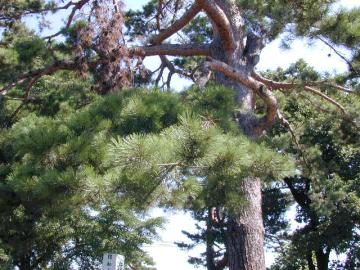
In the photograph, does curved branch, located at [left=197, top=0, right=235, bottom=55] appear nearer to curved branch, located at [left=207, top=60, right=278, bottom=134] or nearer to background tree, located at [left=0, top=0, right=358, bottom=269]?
background tree, located at [left=0, top=0, right=358, bottom=269]

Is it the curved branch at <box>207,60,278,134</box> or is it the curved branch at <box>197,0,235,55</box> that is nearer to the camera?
the curved branch at <box>207,60,278,134</box>

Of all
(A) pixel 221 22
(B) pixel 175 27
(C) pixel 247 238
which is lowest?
(C) pixel 247 238

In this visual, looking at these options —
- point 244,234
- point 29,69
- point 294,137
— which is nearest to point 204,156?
point 244,234

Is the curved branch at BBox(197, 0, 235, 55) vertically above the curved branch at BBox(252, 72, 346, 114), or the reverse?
the curved branch at BBox(197, 0, 235, 55)

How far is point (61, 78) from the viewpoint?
662 cm

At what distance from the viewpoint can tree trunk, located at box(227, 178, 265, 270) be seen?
16.6 feet

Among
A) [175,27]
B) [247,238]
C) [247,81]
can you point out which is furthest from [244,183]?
[175,27]

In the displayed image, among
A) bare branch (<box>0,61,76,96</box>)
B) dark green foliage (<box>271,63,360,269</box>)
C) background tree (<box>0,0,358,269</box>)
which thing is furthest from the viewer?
dark green foliage (<box>271,63,360,269</box>)

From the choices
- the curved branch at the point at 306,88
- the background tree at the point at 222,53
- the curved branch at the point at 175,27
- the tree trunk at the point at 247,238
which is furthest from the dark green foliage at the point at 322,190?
the tree trunk at the point at 247,238

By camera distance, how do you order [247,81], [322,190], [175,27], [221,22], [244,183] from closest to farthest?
1. [244,183]
2. [247,81]
3. [221,22]
4. [175,27]
5. [322,190]

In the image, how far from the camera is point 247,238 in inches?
202

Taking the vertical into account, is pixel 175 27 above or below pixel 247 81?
above

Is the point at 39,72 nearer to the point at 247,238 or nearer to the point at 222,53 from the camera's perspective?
the point at 222,53

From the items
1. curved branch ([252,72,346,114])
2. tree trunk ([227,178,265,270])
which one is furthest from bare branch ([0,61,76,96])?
tree trunk ([227,178,265,270])
